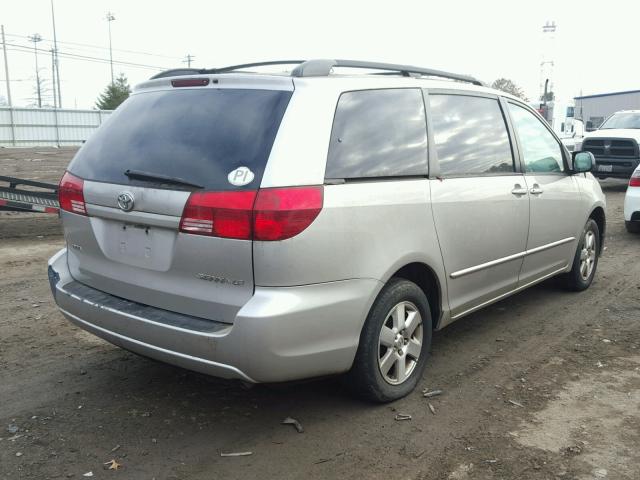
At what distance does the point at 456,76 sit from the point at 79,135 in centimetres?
4379

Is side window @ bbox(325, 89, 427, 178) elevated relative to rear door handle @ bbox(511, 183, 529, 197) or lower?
elevated

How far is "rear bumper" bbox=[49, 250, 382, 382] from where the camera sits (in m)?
2.89

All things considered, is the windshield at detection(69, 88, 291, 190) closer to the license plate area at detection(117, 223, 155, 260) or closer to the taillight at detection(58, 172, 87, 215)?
the taillight at detection(58, 172, 87, 215)

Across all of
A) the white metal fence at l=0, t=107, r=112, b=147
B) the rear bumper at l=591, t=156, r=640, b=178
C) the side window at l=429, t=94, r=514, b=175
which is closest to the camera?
the side window at l=429, t=94, r=514, b=175

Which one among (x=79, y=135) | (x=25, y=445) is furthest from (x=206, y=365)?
(x=79, y=135)

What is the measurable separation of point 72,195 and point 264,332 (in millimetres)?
1523

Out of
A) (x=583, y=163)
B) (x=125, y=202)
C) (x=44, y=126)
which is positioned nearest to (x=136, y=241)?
(x=125, y=202)

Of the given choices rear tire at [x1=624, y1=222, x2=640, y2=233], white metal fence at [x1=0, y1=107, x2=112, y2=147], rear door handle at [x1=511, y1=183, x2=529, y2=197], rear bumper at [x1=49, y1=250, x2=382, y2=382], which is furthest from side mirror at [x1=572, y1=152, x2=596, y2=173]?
white metal fence at [x1=0, y1=107, x2=112, y2=147]

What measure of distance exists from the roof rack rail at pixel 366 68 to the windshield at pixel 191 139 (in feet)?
0.78

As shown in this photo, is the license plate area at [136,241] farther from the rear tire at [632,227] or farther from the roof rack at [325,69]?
the rear tire at [632,227]

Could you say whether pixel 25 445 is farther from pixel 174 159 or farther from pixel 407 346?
pixel 407 346

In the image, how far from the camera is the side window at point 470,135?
4004 millimetres

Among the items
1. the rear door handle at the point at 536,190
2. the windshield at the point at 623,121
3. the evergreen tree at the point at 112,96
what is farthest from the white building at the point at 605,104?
the rear door handle at the point at 536,190

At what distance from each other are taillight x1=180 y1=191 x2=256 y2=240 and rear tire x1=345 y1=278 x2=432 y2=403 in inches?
36.1
